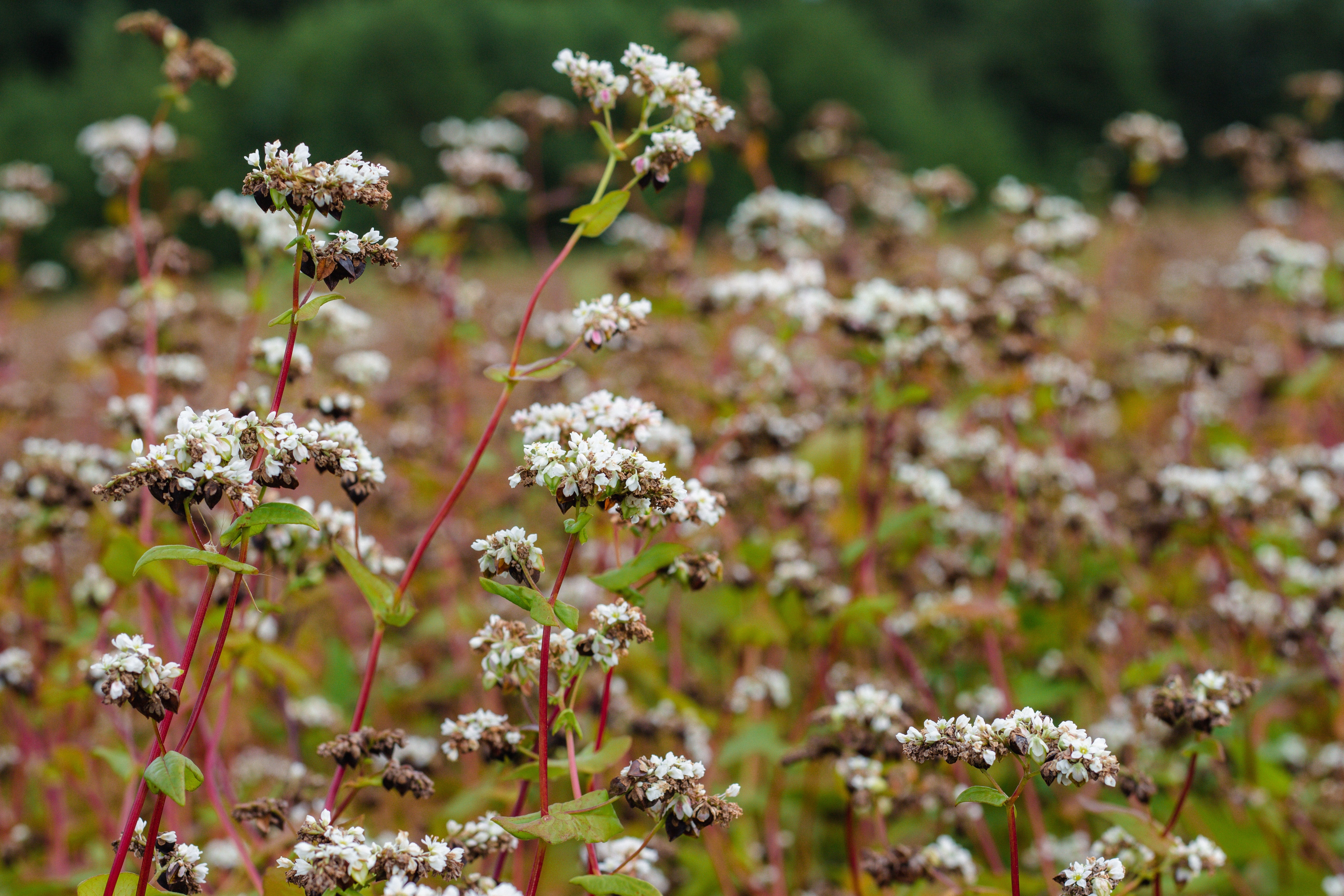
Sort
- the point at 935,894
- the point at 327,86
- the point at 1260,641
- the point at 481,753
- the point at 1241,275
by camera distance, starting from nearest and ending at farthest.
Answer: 1. the point at 481,753
2. the point at 935,894
3. the point at 1260,641
4. the point at 1241,275
5. the point at 327,86

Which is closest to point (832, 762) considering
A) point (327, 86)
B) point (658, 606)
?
point (658, 606)

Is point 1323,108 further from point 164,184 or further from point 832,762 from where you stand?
point 164,184

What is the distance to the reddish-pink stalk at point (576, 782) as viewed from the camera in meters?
2.14

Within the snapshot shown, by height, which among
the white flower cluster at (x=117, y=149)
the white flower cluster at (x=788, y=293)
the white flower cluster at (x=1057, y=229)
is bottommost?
the white flower cluster at (x=788, y=293)

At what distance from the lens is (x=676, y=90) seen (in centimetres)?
250

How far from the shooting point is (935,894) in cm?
291

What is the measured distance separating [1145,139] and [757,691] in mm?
4094

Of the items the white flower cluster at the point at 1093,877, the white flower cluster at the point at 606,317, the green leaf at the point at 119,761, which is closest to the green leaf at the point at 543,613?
the white flower cluster at the point at 606,317

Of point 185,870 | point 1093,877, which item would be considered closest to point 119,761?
point 185,870

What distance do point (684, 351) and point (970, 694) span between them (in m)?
2.66

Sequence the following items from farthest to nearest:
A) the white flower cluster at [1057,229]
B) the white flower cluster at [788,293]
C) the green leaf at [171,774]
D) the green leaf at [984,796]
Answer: the white flower cluster at [1057,229], the white flower cluster at [788,293], the green leaf at [984,796], the green leaf at [171,774]

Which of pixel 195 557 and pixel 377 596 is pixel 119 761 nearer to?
pixel 377 596

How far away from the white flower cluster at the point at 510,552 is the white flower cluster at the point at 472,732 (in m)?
0.40

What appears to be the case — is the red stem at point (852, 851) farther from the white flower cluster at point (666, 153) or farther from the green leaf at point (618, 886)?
the white flower cluster at point (666, 153)
